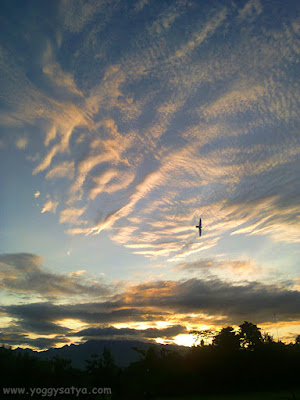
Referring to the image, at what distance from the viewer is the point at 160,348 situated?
32.4 metres

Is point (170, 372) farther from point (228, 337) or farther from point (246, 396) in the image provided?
point (228, 337)

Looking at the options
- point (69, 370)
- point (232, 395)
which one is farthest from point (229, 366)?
point (69, 370)

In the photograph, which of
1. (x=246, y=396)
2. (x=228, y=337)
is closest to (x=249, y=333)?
(x=228, y=337)

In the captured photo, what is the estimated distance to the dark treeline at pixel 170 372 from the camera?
72.4ft

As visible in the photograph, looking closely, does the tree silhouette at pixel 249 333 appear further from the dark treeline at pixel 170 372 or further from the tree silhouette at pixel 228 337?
the dark treeline at pixel 170 372

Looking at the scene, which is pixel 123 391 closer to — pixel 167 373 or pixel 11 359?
pixel 167 373

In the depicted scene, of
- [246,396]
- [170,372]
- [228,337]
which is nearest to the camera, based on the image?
[246,396]

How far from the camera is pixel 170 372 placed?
3077cm

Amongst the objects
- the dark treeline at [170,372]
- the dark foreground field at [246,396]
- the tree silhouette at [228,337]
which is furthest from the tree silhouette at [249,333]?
the dark foreground field at [246,396]

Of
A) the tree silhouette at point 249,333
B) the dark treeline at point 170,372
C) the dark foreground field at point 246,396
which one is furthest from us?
the tree silhouette at point 249,333

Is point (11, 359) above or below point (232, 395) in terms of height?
above

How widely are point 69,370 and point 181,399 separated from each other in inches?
557

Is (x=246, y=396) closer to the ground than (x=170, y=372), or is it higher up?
closer to the ground

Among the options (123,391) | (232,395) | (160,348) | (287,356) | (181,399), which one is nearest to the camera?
(123,391)
